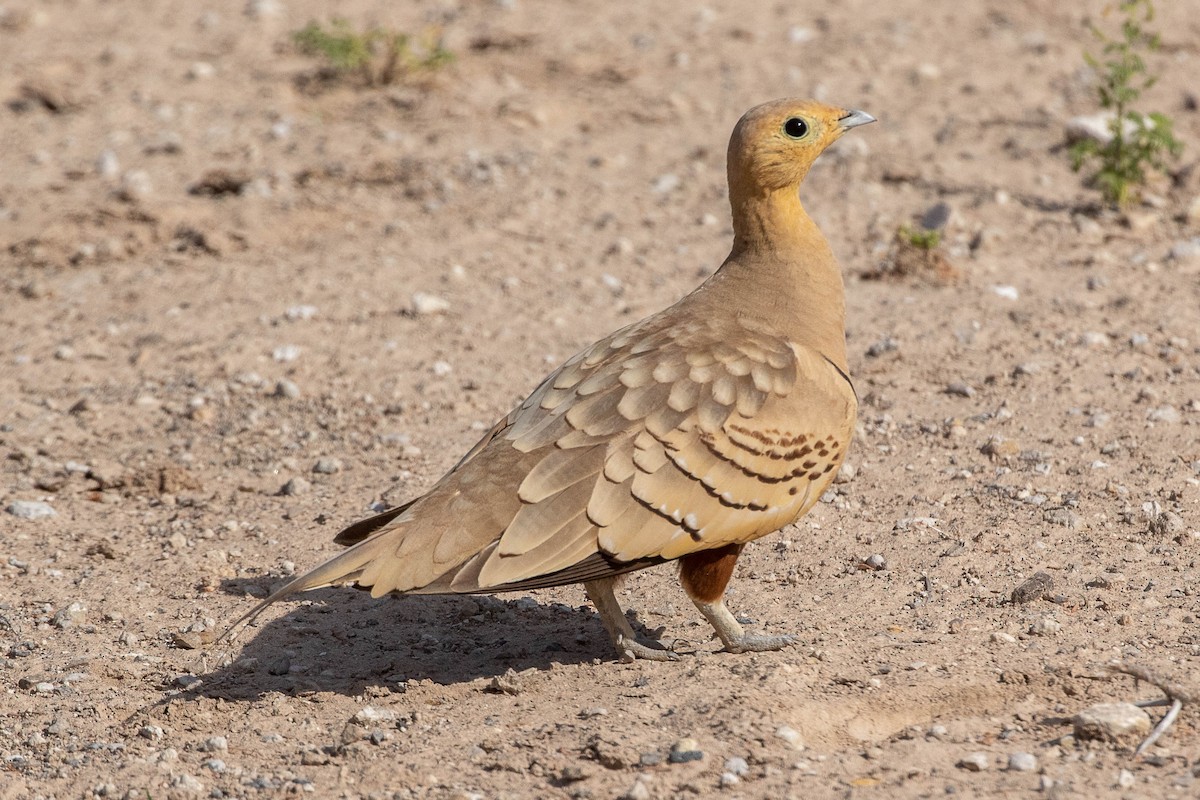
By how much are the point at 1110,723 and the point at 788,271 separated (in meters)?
2.12

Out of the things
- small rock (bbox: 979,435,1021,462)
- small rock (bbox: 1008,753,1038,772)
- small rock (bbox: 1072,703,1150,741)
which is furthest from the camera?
small rock (bbox: 979,435,1021,462)

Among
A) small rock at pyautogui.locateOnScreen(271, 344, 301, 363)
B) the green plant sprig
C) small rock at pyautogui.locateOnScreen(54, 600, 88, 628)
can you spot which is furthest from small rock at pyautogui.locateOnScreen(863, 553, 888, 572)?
the green plant sprig

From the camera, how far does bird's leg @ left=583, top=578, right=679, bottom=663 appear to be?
533 centimetres

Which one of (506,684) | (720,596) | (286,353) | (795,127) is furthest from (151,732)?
(286,353)

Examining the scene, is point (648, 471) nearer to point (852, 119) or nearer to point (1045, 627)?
point (1045, 627)

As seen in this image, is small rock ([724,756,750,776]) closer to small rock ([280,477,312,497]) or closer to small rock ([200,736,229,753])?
small rock ([200,736,229,753])

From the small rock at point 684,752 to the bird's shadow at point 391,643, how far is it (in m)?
0.96

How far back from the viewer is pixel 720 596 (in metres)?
5.25

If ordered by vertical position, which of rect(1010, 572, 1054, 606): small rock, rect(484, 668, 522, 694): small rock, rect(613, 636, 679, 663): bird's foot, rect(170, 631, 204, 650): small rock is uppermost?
rect(1010, 572, 1054, 606): small rock

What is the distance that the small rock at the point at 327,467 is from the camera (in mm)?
7098

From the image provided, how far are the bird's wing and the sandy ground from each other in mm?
517

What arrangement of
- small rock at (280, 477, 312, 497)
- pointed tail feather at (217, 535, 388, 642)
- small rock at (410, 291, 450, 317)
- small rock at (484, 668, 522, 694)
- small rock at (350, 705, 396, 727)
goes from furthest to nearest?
small rock at (410, 291, 450, 317) < small rock at (280, 477, 312, 497) < small rock at (484, 668, 522, 694) < small rock at (350, 705, 396, 727) < pointed tail feather at (217, 535, 388, 642)

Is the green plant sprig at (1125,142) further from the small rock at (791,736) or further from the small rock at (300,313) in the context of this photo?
the small rock at (791,736)

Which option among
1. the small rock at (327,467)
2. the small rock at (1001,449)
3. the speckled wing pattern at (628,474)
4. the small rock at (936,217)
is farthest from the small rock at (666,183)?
the speckled wing pattern at (628,474)
